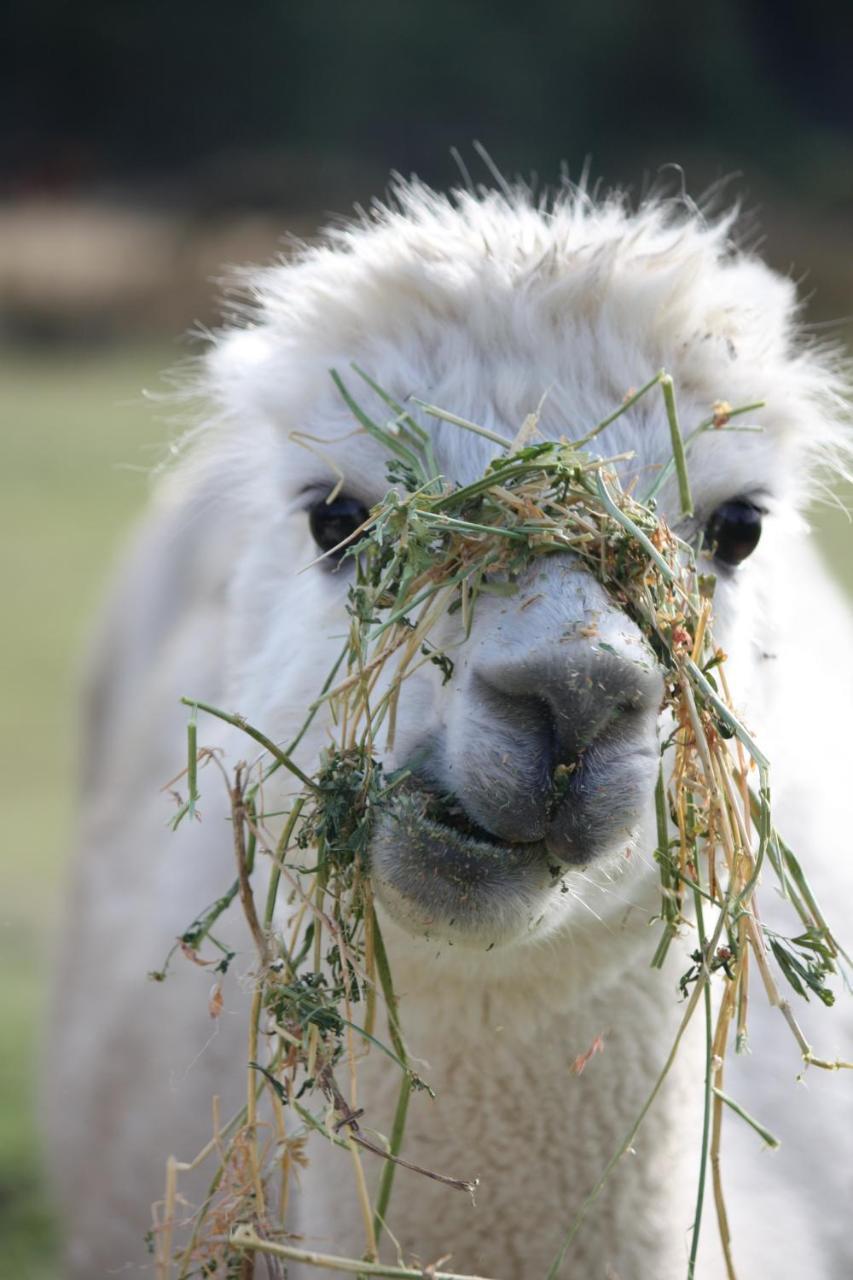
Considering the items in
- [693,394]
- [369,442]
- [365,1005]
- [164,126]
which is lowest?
[365,1005]

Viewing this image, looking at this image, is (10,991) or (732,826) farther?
(10,991)

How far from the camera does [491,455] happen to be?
2.03 metres

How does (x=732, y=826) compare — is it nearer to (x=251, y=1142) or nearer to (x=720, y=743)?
(x=720, y=743)

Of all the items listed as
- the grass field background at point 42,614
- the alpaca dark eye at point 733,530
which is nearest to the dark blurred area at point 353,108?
the grass field background at point 42,614

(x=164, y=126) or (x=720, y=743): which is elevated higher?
(x=164, y=126)

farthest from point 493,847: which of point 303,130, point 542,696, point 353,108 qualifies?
point 303,130

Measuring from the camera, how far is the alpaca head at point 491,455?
1.74m

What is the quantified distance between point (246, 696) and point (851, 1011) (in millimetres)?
1294

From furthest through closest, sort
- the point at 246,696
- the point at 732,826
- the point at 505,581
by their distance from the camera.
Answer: the point at 246,696
the point at 732,826
the point at 505,581

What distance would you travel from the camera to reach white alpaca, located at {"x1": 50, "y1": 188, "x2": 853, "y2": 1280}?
5.81 feet

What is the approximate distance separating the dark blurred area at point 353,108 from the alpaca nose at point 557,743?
1851cm

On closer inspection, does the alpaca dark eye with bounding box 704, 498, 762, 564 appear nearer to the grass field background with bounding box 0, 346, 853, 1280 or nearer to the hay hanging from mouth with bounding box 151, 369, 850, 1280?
the hay hanging from mouth with bounding box 151, 369, 850, 1280

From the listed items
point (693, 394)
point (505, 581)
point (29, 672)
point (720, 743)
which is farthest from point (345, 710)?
point (29, 672)

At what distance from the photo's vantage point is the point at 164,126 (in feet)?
77.1
